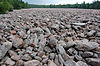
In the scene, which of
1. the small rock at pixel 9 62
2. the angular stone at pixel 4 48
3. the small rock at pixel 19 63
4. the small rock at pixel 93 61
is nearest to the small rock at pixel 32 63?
the small rock at pixel 19 63

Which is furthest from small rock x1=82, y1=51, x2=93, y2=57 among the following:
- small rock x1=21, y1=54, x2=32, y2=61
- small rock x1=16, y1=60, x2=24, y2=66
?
small rock x1=16, y1=60, x2=24, y2=66

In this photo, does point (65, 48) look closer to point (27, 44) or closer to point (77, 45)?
point (77, 45)

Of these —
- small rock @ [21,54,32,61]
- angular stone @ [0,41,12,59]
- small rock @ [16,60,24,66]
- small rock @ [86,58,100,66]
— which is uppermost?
angular stone @ [0,41,12,59]

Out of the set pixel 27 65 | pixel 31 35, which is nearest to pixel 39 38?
pixel 31 35

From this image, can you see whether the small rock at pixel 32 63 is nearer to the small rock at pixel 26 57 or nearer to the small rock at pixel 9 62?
the small rock at pixel 26 57

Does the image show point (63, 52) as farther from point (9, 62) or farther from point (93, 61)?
point (9, 62)

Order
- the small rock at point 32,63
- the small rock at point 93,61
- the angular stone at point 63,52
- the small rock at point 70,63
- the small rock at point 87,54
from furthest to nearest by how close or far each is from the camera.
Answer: the small rock at point 87,54, the angular stone at point 63,52, the small rock at point 93,61, the small rock at point 70,63, the small rock at point 32,63

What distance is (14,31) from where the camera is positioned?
517cm

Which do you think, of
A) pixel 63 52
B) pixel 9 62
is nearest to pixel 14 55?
pixel 9 62

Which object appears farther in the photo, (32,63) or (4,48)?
(4,48)

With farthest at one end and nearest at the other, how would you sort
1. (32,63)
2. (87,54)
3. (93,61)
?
(87,54) → (93,61) → (32,63)

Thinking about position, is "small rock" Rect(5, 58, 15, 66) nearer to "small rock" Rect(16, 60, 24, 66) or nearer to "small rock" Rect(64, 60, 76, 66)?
"small rock" Rect(16, 60, 24, 66)

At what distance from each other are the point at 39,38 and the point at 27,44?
644 millimetres

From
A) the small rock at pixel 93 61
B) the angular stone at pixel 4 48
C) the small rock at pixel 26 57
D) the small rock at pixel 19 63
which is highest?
the angular stone at pixel 4 48
